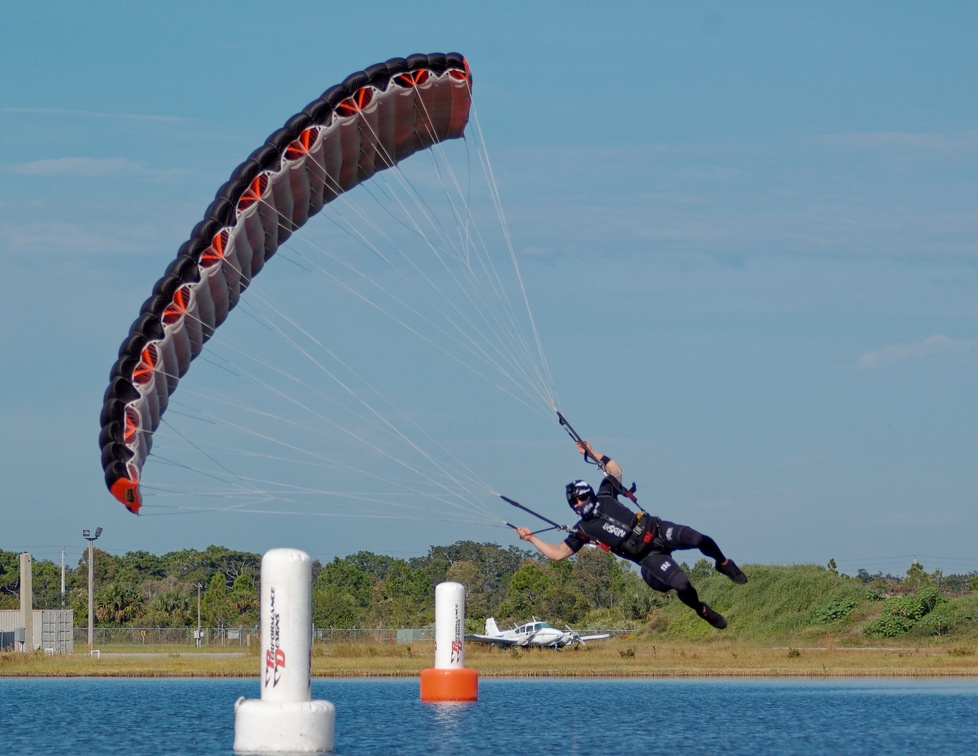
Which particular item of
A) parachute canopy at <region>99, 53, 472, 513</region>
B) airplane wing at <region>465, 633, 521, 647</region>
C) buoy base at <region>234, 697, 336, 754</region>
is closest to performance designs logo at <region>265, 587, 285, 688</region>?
buoy base at <region>234, 697, 336, 754</region>

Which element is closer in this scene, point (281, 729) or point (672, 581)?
point (672, 581)

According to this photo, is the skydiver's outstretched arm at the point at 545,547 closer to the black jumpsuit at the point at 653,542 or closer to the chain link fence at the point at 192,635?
the black jumpsuit at the point at 653,542

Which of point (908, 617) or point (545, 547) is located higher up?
point (545, 547)

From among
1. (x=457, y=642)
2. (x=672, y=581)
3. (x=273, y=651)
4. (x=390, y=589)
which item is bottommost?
(x=390, y=589)

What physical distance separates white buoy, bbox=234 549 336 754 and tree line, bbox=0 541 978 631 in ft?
149

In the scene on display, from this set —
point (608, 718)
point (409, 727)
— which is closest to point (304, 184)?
point (409, 727)

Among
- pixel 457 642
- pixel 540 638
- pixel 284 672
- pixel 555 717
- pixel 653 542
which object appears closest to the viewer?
pixel 653 542

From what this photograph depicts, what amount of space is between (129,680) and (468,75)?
3076 centimetres

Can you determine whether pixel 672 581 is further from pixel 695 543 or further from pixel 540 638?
pixel 540 638

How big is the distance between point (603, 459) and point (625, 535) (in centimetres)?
107

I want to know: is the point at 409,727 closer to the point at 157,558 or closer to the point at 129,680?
the point at 129,680

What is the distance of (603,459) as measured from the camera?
19.8m

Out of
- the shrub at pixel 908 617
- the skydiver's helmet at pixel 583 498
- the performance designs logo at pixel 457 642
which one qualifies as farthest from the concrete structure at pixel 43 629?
the skydiver's helmet at pixel 583 498

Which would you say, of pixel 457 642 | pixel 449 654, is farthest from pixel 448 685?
pixel 457 642
